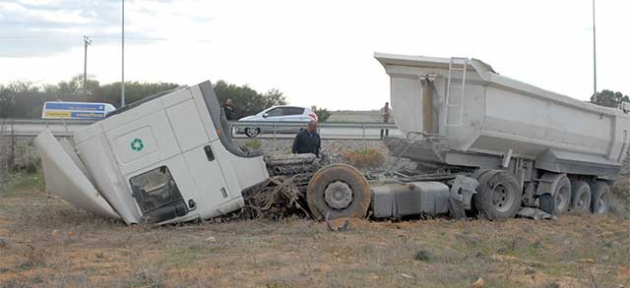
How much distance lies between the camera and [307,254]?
28.7ft

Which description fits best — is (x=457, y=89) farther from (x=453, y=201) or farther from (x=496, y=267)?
(x=496, y=267)

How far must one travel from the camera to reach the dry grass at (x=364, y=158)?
20.1 m

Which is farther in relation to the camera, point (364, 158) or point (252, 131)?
point (252, 131)

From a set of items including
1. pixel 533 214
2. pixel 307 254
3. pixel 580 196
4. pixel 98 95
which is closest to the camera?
pixel 307 254

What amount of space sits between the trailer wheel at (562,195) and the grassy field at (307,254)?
5.46 feet

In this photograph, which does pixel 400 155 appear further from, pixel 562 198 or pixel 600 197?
pixel 600 197

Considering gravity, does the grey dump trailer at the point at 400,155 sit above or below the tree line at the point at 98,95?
below

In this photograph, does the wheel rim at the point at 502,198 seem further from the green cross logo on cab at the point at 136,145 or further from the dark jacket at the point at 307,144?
the green cross logo on cab at the point at 136,145

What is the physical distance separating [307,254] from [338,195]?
3086 mm

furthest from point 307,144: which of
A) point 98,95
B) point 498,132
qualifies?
point 98,95

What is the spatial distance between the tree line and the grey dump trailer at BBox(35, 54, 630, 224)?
36054 millimetres

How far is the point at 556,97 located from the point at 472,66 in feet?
7.02

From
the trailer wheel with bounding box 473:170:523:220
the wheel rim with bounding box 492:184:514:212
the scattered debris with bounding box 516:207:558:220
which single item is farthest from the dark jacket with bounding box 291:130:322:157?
the scattered debris with bounding box 516:207:558:220

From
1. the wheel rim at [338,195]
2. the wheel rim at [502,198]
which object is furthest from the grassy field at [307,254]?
the wheel rim at [502,198]
